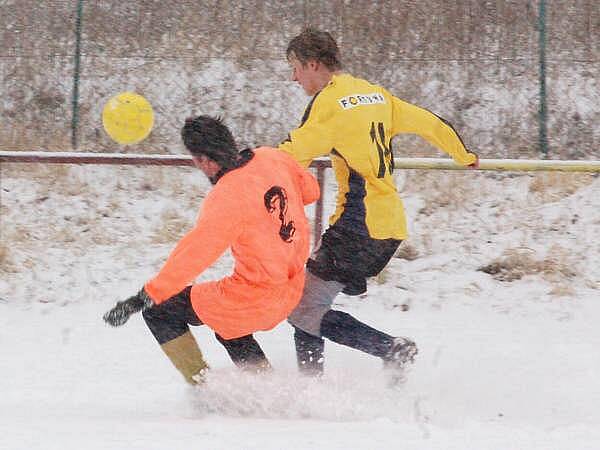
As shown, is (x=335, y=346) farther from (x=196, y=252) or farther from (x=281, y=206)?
(x=196, y=252)

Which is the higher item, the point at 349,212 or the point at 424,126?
the point at 424,126

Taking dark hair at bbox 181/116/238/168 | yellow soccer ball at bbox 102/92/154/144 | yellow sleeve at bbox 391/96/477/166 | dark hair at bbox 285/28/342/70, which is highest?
dark hair at bbox 285/28/342/70

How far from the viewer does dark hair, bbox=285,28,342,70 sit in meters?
4.48

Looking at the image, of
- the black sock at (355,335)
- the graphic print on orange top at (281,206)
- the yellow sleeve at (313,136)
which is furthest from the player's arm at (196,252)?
the black sock at (355,335)

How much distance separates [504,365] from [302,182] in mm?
2065

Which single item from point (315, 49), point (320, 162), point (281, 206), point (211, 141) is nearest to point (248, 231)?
point (281, 206)

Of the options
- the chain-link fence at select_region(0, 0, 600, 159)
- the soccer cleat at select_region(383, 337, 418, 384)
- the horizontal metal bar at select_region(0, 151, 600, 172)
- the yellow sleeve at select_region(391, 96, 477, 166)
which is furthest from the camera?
the chain-link fence at select_region(0, 0, 600, 159)

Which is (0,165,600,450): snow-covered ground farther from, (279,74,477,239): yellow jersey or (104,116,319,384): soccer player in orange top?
(279,74,477,239): yellow jersey

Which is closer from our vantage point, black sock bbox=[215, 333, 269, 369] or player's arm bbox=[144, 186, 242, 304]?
player's arm bbox=[144, 186, 242, 304]

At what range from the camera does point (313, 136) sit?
14.3 feet

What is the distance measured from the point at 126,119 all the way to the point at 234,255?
6.93 ft

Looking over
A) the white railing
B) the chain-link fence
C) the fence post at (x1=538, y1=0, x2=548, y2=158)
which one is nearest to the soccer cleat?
the white railing

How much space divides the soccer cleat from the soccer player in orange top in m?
0.54

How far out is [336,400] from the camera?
4.27 m
